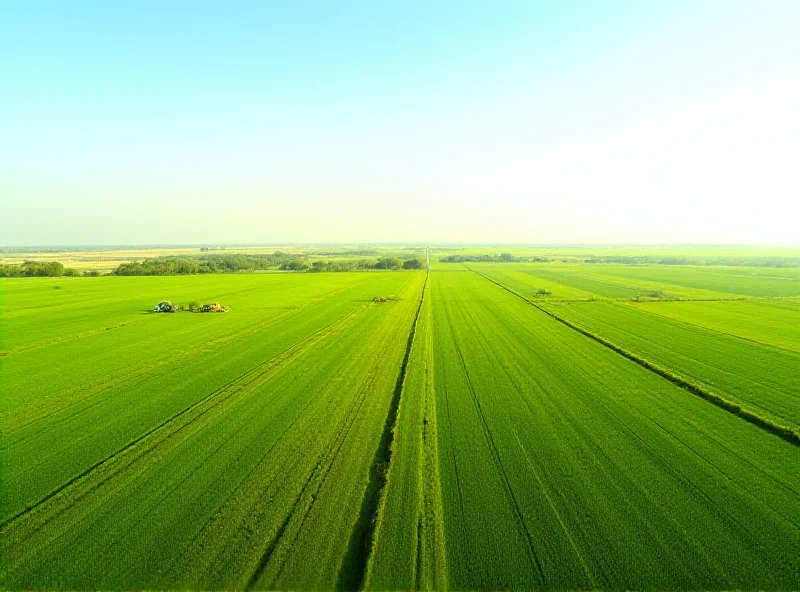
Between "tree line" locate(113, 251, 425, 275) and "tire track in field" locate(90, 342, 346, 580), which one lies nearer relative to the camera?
"tire track in field" locate(90, 342, 346, 580)

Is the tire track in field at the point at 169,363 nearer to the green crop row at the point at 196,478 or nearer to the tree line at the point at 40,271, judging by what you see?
the green crop row at the point at 196,478

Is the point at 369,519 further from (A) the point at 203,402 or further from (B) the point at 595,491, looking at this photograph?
(A) the point at 203,402

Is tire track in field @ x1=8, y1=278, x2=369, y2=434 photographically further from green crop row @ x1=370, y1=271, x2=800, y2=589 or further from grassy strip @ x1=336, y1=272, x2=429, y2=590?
green crop row @ x1=370, y1=271, x2=800, y2=589

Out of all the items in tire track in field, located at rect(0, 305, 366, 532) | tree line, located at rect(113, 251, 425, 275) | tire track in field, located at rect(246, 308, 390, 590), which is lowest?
tire track in field, located at rect(246, 308, 390, 590)

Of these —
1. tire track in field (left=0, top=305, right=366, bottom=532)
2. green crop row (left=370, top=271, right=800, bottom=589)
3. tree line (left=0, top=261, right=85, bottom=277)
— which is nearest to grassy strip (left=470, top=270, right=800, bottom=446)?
green crop row (left=370, top=271, right=800, bottom=589)

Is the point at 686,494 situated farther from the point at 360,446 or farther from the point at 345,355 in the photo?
the point at 345,355

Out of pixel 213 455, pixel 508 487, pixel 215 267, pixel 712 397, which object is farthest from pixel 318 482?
pixel 215 267
